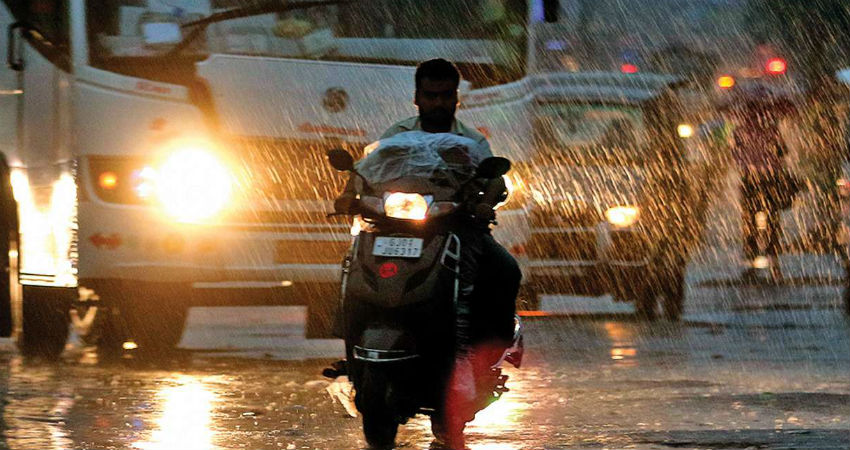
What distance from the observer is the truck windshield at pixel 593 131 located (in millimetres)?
16281

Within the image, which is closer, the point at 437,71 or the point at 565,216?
the point at 437,71

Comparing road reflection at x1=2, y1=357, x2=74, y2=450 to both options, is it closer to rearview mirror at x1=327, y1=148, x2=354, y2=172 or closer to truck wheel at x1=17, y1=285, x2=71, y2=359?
truck wheel at x1=17, y1=285, x2=71, y2=359

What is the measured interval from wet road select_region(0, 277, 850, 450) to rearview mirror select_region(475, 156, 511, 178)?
1228mm

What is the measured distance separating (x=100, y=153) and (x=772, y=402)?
14.8 feet

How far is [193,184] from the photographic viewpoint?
11.4m

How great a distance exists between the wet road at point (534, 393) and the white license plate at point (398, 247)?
1.07 metres

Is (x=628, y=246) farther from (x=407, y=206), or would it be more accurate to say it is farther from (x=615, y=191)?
(x=407, y=206)

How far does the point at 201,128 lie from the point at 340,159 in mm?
4511

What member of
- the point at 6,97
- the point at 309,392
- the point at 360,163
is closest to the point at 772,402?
the point at 309,392

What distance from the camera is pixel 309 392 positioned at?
9492 mm

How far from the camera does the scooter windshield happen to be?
22.3 feet

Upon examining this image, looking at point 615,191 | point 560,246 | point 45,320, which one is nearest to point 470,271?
point 45,320

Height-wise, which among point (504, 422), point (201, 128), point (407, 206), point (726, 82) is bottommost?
point (504, 422)

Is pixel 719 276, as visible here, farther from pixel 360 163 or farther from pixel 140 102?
pixel 360 163
